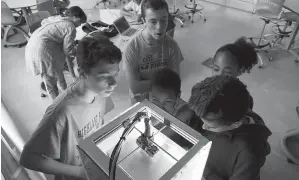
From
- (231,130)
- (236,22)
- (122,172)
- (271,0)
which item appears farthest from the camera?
(236,22)

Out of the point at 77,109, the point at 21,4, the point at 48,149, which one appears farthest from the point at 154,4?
the point at 21,4

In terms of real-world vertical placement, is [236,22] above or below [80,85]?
below

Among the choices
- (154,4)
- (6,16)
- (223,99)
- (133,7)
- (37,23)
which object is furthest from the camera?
(6,16)

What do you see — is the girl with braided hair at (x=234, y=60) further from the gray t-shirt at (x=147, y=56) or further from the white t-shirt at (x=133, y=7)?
the white t-shirt at (x=133, y=7)

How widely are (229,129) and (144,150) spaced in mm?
643

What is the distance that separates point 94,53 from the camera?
1.18 m

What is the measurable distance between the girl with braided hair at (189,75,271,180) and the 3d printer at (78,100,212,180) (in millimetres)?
359

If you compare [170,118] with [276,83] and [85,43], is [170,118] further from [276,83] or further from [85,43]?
[276,83]

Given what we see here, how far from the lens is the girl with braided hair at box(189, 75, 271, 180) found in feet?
3.20

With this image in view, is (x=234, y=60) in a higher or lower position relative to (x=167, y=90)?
higher

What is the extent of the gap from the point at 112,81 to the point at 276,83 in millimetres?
3206

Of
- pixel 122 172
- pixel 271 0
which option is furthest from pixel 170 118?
pixel 271 0

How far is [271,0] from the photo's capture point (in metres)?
3.91

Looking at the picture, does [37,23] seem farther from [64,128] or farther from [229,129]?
[229,129]
